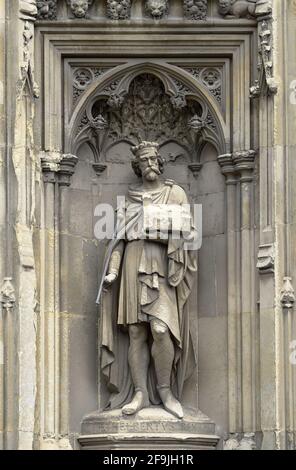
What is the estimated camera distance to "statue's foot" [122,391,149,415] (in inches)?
924

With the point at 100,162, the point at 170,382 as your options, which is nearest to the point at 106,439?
the point at 170,382

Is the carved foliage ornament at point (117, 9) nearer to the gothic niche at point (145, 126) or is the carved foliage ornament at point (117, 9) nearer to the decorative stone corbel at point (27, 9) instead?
the gothic niche at point (145, 126)

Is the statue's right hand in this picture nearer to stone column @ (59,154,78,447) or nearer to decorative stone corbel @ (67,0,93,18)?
stone column @ (59,154,78,447)

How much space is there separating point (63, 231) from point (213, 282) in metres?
1.73

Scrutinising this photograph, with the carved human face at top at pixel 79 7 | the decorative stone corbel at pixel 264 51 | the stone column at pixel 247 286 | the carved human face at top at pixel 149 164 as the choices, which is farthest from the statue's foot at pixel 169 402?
the carved human face at top at pixel 79 7

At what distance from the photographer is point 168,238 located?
23547mm

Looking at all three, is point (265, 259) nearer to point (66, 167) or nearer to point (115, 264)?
point (115, 264)

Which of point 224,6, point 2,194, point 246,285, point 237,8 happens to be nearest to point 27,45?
point 2,194

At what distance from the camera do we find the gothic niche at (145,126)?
955 inches

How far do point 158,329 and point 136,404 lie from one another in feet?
2.76

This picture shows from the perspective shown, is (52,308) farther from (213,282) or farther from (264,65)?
(264,65)

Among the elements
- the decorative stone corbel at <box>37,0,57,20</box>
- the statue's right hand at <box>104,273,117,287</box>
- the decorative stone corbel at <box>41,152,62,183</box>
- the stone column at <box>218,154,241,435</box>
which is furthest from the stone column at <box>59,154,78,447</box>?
the stone column at <box>218,154,241,435</box>

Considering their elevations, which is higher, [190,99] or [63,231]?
[190,99]

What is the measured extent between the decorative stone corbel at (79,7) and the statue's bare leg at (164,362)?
343 centimetres
